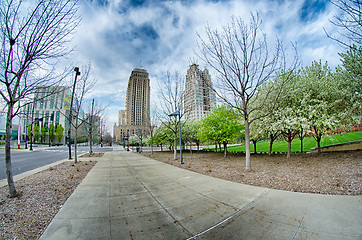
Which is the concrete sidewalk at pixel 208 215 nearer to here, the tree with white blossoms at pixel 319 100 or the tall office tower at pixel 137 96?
the tree with white blossoms at pixel 319 100

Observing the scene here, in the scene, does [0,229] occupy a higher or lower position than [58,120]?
lower

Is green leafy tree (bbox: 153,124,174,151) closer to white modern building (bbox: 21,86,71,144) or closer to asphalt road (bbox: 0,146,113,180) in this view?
white modern building (bbox: 21,86,71,144)

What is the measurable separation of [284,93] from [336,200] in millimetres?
Result: 8445

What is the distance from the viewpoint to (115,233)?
2615 millimetres

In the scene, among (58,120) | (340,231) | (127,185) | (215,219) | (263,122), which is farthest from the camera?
(58,120)

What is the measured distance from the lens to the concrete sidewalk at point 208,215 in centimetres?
255

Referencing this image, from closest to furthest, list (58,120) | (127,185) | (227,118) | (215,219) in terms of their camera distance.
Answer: (215,219) < (127,185) < (227,118) < (58,120)

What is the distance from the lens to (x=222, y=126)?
13391 mm

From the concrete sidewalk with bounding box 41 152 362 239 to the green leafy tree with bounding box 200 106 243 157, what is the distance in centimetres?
865

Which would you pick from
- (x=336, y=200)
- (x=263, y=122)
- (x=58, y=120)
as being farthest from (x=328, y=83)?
(x=58, y=120)

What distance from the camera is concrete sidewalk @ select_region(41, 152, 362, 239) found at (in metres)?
2.55

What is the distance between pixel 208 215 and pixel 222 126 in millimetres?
10780

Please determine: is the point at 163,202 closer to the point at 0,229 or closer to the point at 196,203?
the point at 196,203

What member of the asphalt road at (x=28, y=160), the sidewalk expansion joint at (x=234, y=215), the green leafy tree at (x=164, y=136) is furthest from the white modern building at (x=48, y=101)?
the green leafy tree at (x=164, y=136)
